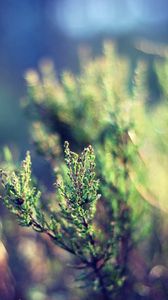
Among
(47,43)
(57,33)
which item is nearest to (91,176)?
(47,43)

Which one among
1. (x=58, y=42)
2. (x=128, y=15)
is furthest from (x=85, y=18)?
(x=58, y=42)

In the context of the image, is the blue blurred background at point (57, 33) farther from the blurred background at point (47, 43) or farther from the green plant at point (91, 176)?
the green plant at point (91, 176)

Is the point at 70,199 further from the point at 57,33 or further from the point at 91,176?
the point at 57,33

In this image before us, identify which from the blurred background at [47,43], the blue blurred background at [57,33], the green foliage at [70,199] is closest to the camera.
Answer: the green foliage at [70,199]

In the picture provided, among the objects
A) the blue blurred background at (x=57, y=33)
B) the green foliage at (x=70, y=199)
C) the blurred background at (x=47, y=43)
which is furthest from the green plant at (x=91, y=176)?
the blue blurred background at (x=57, y=33)

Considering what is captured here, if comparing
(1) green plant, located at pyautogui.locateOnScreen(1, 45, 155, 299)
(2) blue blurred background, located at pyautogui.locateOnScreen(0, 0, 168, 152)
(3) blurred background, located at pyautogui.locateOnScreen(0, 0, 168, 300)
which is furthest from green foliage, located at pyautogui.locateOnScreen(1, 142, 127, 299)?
(2) blue blurred background, located at pyautogui.locateOnScreen(0, 0, 168, 152)

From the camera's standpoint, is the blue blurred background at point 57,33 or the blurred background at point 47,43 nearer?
the blurred background at point 47,43

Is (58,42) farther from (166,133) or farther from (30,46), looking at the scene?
(166,133)

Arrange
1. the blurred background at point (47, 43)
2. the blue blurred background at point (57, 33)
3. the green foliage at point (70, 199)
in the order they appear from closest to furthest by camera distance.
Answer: the green foliage at point (70, 199)
the blurred background at point (47, 43)
the blue blurred background at point (57, 33)
